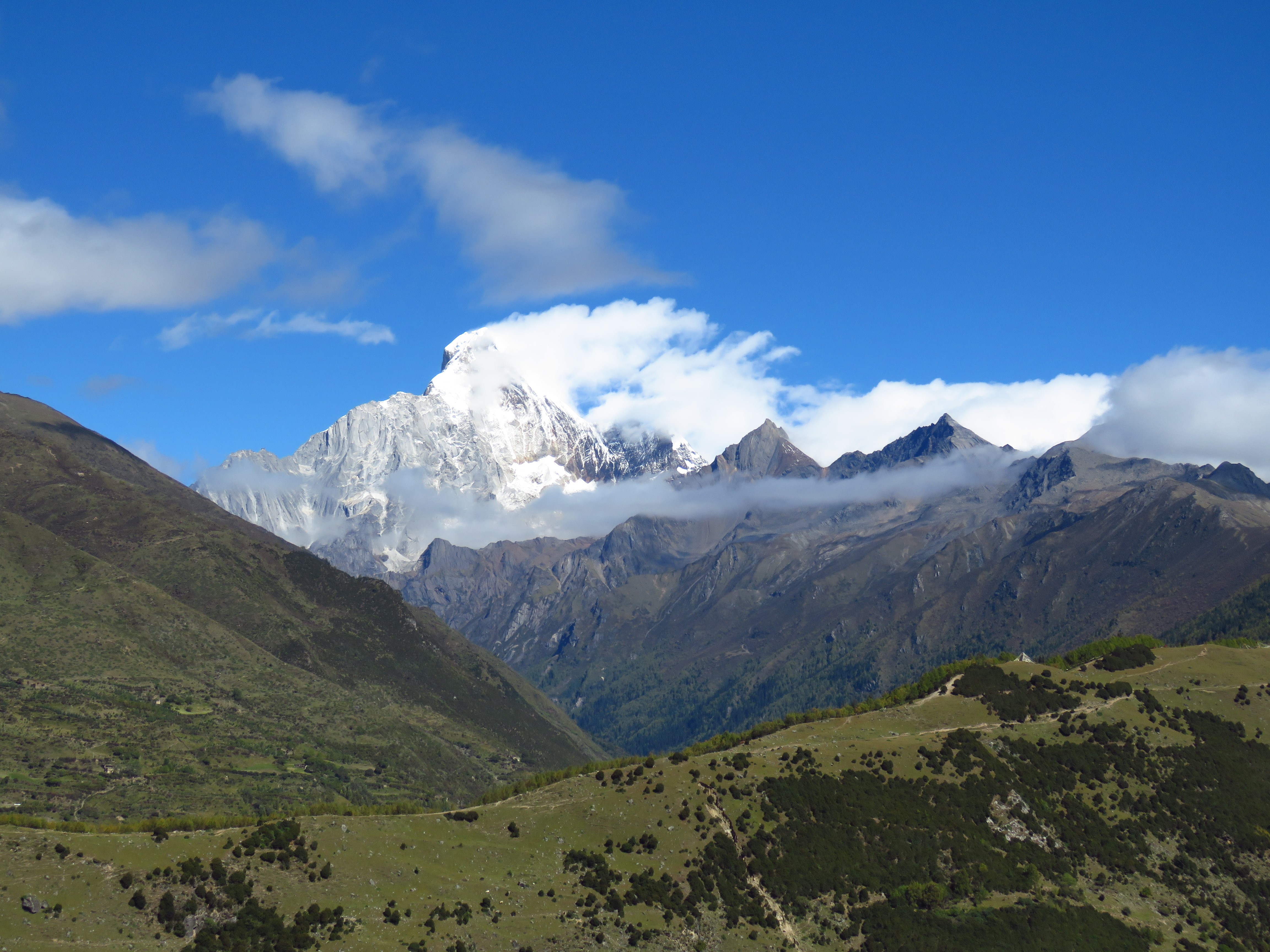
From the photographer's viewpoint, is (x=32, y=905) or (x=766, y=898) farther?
(x=766, y=898)

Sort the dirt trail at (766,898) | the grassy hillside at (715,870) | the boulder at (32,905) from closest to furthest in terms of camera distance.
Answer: the boulder at (32,905) → the grassy hillside at (715,870) → the dirt trail at (766,898)

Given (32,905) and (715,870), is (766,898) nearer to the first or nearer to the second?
(715,870)

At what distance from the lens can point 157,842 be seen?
142 m

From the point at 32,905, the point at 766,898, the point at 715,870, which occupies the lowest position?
the point at 766,898

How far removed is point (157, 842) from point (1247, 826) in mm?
193577

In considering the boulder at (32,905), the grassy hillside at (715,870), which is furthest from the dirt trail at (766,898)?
the boulder at (32,905)

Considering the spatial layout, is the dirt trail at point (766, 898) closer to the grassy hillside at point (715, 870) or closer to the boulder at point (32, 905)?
the grassy hillside at point (715, 870)

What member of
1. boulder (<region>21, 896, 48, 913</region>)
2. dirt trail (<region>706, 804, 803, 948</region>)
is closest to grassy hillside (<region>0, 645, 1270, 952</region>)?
dirt trail (<region>706, 804, 803, 948</region>)

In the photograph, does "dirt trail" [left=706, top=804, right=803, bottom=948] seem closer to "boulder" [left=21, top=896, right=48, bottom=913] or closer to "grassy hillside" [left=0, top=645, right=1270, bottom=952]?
"grassy hillside" [left=0, top=645, right=1270, bottom=952]

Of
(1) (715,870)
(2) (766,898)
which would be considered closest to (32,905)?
(1) (715,870)

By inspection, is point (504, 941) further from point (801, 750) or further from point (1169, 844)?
point (1169, 844)

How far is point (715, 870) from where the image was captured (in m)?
160

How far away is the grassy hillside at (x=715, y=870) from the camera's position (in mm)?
133125

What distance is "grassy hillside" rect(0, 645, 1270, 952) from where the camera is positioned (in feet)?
437
